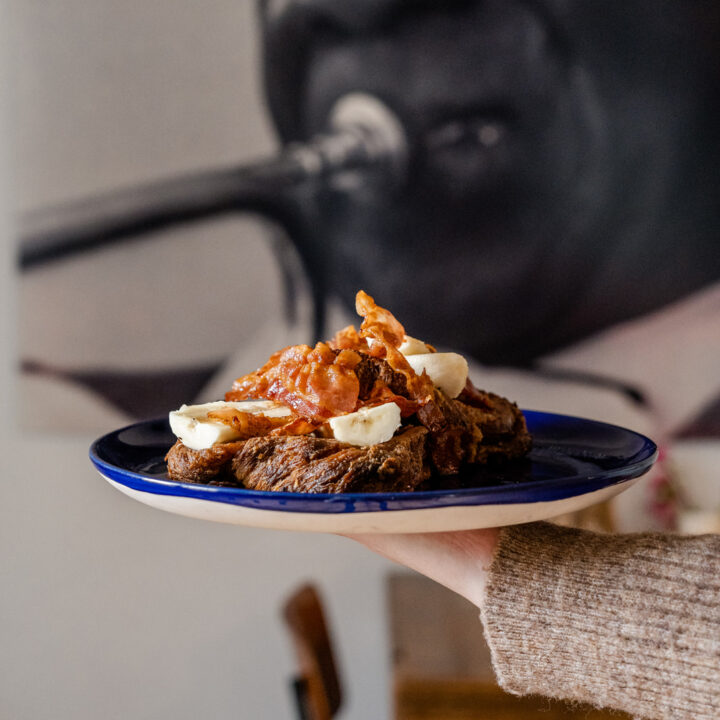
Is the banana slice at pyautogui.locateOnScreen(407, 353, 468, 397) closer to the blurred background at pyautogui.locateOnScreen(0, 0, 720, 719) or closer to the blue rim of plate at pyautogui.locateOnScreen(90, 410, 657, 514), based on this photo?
the blue rim of plate at pyautogui.locateOnScreen(90, 410, 657, 514)

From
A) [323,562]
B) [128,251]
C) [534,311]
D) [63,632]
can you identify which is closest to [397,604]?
[323,562]

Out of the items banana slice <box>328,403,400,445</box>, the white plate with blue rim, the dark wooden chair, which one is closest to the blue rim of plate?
the white plate with blue rim

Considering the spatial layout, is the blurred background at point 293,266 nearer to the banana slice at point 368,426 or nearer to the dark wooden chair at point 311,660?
the dark wooden chair at point 311,660

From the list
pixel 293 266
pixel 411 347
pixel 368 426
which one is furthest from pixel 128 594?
pixel 368 426

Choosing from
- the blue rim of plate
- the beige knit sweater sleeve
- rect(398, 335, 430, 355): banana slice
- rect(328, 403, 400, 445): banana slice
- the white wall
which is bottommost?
the white wall

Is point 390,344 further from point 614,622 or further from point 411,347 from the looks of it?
point 614,622

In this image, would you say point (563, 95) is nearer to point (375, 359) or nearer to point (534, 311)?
point (534, 311)
